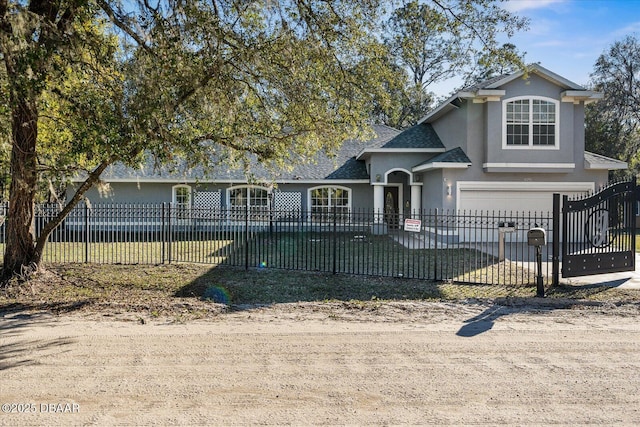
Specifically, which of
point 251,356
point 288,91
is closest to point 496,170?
point 288,91

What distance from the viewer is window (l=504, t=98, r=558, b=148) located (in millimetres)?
17859

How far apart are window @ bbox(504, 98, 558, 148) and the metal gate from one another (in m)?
7.25

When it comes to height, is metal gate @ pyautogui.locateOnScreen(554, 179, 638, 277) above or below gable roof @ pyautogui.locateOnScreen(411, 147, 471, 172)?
below

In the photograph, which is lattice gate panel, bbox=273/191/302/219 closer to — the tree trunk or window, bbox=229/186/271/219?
window, bbox=229/186/271/219

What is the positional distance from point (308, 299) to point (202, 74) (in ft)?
15.6

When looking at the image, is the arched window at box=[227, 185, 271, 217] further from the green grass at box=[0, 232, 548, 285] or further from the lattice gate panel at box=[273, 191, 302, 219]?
the green grass at box=[0, 232, 548, 285]

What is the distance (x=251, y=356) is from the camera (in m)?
5.80

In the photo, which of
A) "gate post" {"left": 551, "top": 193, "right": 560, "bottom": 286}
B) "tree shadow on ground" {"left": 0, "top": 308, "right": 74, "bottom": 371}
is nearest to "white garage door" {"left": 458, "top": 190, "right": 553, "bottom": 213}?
"gate post" {"left": 551, "top": 193, "right": 560, "bottom": 286}

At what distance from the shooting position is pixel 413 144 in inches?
853

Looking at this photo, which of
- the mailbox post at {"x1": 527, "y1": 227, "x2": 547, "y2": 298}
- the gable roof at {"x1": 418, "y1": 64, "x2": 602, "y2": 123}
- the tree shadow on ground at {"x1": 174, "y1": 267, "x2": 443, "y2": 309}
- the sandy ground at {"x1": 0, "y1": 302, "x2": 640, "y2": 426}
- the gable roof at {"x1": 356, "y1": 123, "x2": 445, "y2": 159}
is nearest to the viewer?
→ the sandy ground at {"x1": 0, "y1": 302, "x2": 640, "y2": 426}

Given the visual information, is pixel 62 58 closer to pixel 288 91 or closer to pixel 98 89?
pixel 98 89

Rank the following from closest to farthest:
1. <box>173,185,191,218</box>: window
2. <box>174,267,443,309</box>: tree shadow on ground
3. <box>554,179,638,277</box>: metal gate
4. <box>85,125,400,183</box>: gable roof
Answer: <box>174,267,443,309</box>: tree shadow on ground, <box>554,179,638,277</box>: metal gate, <box>85,125,400,183</box>: gable roof, <box>173,185,191,218</box>: window

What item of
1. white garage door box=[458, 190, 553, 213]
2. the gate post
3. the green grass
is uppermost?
white garage door box=[458, 190, 553, 213]

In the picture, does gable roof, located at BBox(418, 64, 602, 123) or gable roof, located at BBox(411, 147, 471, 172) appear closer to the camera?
gable roof, located at BBox(418, 64, 602, 123)
